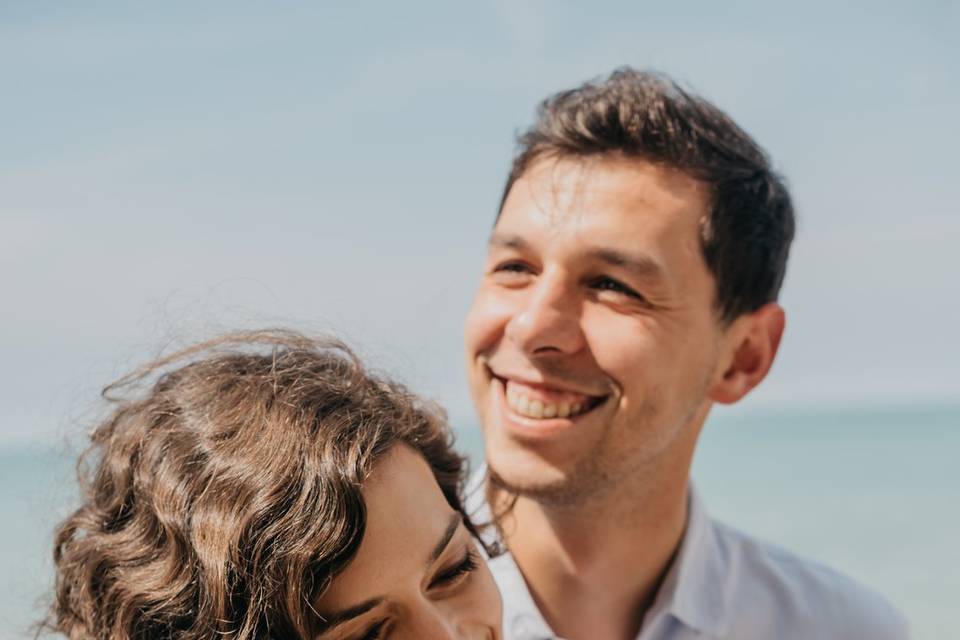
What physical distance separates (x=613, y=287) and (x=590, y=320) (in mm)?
105

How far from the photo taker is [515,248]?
2941mm

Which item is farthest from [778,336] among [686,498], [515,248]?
[515,248]

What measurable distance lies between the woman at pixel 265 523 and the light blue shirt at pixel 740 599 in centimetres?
114

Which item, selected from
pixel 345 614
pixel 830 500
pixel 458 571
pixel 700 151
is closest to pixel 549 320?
pixel 700 151

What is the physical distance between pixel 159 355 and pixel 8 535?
12259 millimetres

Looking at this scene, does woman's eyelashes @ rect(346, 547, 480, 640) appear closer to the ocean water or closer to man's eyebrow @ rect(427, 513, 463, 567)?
man's eyebrow @ rect(427, 513, 463, 567)

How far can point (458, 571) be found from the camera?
1.94 metres

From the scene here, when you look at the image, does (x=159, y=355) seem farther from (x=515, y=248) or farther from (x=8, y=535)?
(x=8, y=535)

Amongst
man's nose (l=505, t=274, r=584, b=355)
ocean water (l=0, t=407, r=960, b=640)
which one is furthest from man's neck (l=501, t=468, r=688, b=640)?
ocean water (l=0, t=407, r=960, b=640)

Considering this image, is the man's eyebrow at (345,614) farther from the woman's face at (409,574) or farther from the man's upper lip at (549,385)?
the man's upper lip at (549,385)

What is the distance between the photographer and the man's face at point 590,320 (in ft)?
9.45

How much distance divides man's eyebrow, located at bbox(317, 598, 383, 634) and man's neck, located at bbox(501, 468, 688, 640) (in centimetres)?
142

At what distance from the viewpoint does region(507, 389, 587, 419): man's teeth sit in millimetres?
2955

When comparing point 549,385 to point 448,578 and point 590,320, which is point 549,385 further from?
point 448,578
